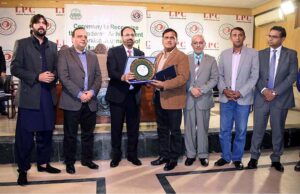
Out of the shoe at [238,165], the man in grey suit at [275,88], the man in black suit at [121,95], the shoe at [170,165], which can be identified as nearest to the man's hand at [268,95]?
the man in grey suit at [275,88]

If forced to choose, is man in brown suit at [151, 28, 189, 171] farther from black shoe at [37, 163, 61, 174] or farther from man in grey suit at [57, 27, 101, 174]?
black shoe at [37, 163, 61, 174]

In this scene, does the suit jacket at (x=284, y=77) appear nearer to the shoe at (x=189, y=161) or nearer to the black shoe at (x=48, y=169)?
the shoe at (x=189, y=161)

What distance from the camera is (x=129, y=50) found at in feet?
11.0

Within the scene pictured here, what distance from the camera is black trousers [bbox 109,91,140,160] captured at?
335cm

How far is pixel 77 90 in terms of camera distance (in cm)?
309

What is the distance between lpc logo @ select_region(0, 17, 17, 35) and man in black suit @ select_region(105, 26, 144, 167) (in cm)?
555

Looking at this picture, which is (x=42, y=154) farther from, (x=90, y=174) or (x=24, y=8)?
(x=24, y=8)

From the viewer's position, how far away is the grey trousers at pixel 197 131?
3432 mm

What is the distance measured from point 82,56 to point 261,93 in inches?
82.8

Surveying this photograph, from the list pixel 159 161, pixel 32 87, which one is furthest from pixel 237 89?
pixel 32 87

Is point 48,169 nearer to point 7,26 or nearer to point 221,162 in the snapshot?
point 221,162

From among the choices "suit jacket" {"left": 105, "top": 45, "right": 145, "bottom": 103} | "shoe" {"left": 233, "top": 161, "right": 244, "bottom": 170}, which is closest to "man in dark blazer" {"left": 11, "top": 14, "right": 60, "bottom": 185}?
"suit jacket" {"left": 105, "top": 45, "right": 145, "bottom": 103}

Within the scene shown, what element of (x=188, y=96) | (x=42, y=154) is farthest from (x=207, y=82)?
(x=42, y=154)

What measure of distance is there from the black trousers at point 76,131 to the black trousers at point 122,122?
0.26 m
